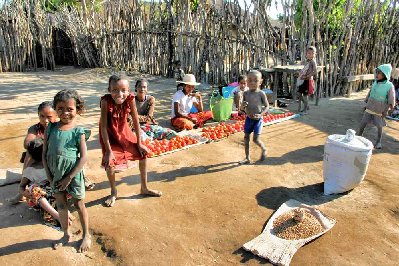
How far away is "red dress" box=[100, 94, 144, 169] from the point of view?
3414mm

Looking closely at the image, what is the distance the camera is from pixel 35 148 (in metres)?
3.37

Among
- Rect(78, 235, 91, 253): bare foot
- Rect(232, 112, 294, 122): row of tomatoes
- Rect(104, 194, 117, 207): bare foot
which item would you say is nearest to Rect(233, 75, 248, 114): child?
Rect(232, 112, 294, 122): row of tomatoes

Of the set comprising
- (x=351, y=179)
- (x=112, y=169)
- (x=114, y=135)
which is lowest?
(x=351, y=179)

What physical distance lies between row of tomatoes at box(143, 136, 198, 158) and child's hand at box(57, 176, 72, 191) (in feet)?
7.31

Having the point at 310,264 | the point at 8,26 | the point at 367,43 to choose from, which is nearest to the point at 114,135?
the point at 310,264

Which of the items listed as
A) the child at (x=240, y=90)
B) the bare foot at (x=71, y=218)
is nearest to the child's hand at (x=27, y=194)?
the bare foot at (x=71, y=218)

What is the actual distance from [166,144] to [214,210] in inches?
78.5

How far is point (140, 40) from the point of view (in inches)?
470

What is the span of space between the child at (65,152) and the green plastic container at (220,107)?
397 cm

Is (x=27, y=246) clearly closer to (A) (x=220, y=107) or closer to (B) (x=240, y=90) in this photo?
(A) (x=220, y=107)

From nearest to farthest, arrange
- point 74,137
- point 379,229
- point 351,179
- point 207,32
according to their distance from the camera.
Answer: point 74,137 → point 379,229 → point 351,179 → point 207,32

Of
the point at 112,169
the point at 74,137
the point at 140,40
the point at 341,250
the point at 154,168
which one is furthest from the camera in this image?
the point at 140,40

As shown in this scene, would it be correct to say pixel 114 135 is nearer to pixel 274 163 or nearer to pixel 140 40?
pixel 274 163

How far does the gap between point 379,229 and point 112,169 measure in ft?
8.66
